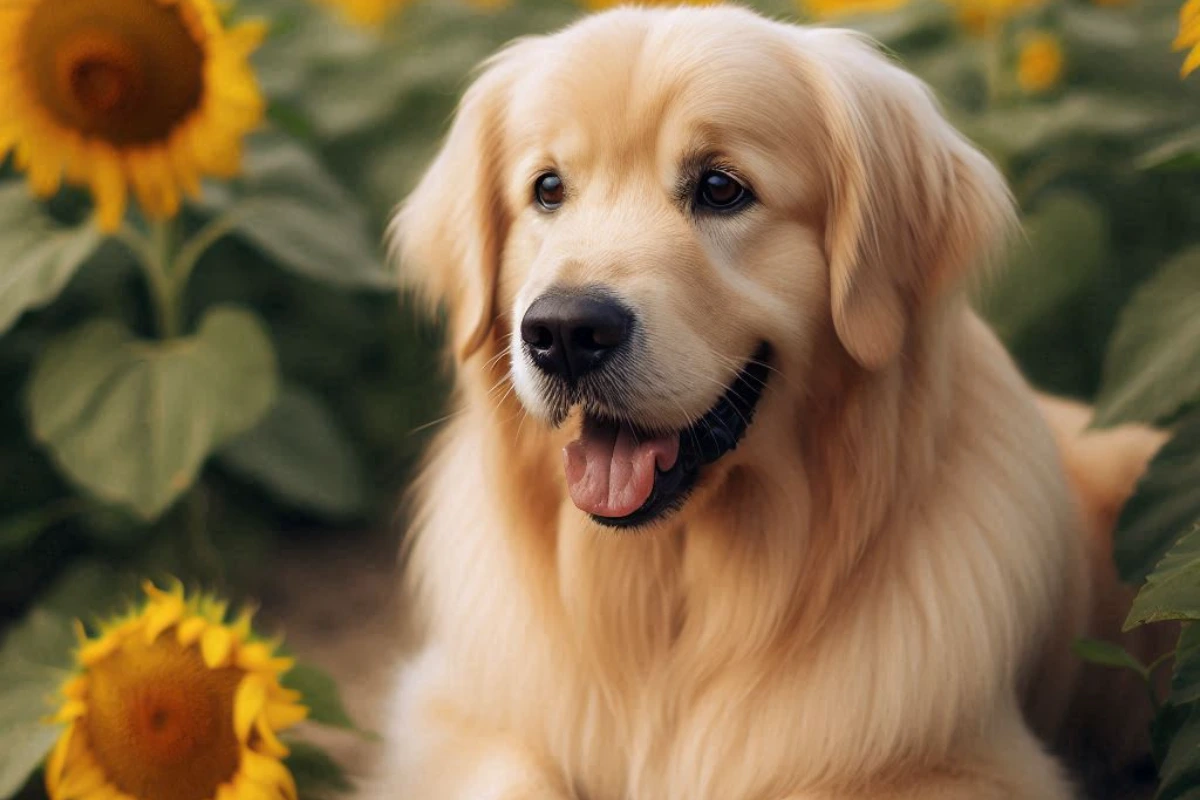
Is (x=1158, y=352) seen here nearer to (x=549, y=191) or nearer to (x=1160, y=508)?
(x=1160, y=508)

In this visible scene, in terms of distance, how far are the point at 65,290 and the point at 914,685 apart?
2.46 meters

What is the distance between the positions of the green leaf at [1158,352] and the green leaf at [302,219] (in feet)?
5.72

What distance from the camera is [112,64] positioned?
2846 mm

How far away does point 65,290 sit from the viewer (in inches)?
140

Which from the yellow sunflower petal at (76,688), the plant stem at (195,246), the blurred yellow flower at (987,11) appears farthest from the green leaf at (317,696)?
the blurred yellow flower at (987,11)

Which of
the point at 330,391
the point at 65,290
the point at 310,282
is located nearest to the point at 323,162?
the point at 310,282

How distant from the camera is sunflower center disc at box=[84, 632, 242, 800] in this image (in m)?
2.31

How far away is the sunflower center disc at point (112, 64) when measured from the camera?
2.86 meters

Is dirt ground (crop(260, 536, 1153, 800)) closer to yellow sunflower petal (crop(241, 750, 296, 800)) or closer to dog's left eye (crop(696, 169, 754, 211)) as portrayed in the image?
yellow sunflower petal (crop(241, 750, 296, 800))

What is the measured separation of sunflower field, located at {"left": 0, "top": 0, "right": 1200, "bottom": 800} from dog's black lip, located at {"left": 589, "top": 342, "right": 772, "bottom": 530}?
27.2 inches


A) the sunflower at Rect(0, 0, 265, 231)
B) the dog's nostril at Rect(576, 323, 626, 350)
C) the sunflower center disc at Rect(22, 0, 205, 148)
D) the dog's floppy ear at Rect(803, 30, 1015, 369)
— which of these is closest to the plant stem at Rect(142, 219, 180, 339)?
the sunflower at Rect(0, 0, 265, 231)

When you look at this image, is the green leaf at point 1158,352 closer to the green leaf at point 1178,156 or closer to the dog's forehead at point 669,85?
Answer: the green leaf at point 1178,156

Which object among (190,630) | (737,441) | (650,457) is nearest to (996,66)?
(737,441)

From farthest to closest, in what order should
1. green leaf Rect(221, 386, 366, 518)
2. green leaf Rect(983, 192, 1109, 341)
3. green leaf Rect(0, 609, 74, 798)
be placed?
1. green leaf Rect(983, 192, 1109, 341)
2. green leaf Rect(221, 386, 366, 518)
3. green leaf Rect(0, 609, 74, 798)
